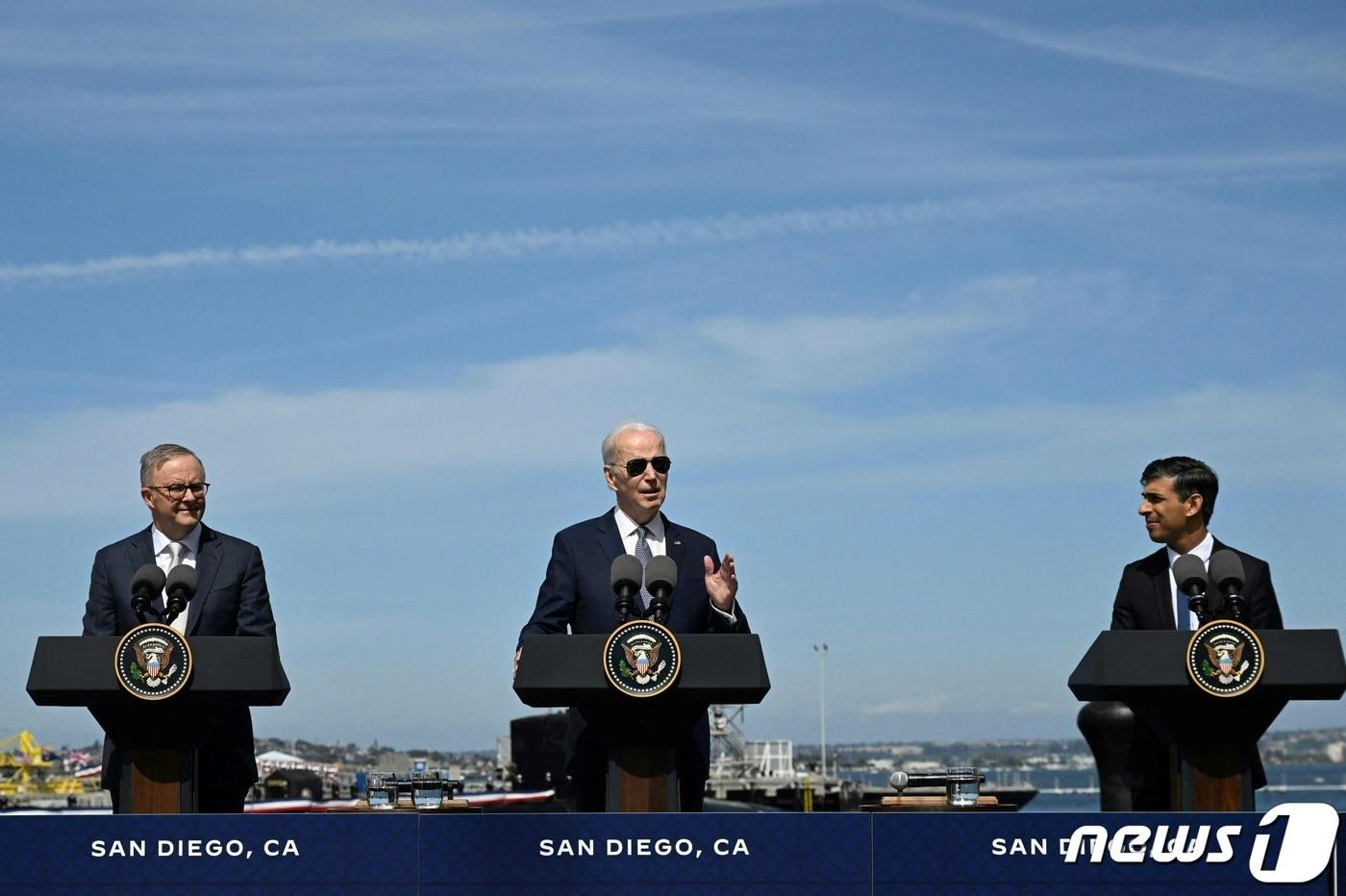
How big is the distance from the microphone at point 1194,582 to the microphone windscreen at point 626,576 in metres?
2.59

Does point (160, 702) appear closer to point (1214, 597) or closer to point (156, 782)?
point (156, 782)

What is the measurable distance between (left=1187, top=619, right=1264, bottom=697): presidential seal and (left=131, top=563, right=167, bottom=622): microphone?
4.80 m

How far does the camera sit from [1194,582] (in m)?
8.48

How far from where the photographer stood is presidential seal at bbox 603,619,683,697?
805cm

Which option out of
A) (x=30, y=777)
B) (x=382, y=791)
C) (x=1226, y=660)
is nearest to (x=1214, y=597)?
(x=1226, y=660)

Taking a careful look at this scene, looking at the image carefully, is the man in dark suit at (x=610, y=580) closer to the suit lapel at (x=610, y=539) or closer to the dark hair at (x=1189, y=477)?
the suit lapel at (x=610, y=539)

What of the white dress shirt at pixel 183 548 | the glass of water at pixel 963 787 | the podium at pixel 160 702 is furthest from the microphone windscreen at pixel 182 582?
the glass of water at pixel 963 787

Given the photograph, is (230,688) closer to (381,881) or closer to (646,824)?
(381,881)

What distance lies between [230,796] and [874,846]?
3375 mm

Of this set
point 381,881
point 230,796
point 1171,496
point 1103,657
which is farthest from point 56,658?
point 1171,496

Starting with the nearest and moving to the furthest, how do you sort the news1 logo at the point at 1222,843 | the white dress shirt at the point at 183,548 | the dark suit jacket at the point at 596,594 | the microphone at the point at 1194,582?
the news1 logo at the point at 1222,843 < the microphone at the point at 1194,582 < the dark suit jacket at the point at 596,594 < the white dress shirt at the point at 183,548

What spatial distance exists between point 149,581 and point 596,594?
2.17 m

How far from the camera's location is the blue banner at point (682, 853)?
7.71 metres

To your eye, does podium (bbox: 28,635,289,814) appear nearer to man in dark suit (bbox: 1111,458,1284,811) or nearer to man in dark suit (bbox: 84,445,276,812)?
man in dark suit (bbox: 84,445,276,812)
